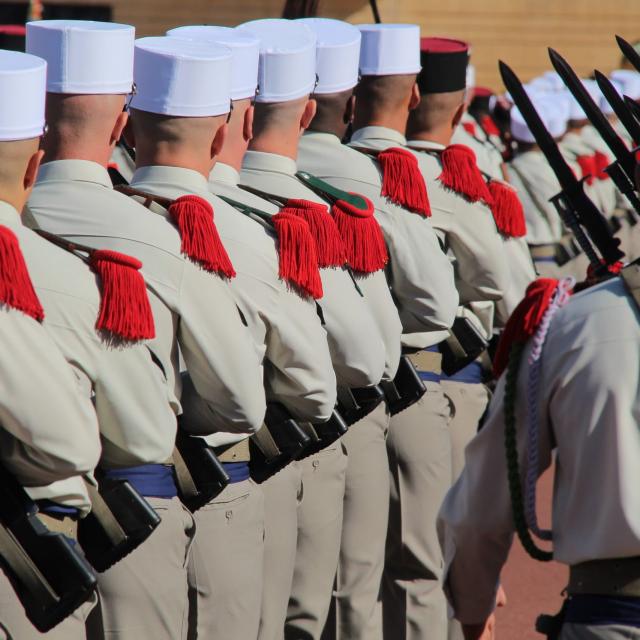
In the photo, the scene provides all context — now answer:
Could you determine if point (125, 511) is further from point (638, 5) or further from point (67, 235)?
point (638, 5)

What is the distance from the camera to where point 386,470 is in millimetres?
4992

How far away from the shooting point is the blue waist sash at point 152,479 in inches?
136

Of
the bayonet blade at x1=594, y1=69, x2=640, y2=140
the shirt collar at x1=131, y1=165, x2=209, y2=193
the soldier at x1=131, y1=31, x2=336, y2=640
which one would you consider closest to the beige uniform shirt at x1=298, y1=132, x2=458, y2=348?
the soldier at x1=131, y1=31, x2=336, y2=640

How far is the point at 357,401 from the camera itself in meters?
4.71

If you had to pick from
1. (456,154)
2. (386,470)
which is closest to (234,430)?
(386,470)

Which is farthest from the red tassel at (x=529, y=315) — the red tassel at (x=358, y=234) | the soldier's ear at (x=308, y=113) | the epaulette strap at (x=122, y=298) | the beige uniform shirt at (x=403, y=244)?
the beige uniform shirt at (x=403, y=244)

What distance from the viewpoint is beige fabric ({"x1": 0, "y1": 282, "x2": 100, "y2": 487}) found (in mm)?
2746

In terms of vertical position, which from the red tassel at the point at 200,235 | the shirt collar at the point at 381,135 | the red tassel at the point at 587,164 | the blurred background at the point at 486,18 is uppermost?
the red tassel at the point at 200,235

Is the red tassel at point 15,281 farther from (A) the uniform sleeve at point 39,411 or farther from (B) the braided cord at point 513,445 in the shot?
(B) the braided cord at point 513,445

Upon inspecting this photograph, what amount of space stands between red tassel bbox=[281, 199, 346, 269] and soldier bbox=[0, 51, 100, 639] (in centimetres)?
111

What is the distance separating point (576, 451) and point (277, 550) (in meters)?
1.69

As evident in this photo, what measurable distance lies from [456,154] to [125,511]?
2.50m

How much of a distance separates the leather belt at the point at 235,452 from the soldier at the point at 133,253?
0.30 metres

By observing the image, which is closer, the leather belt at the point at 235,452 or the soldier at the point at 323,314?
the leather belt at the point at 235,452
